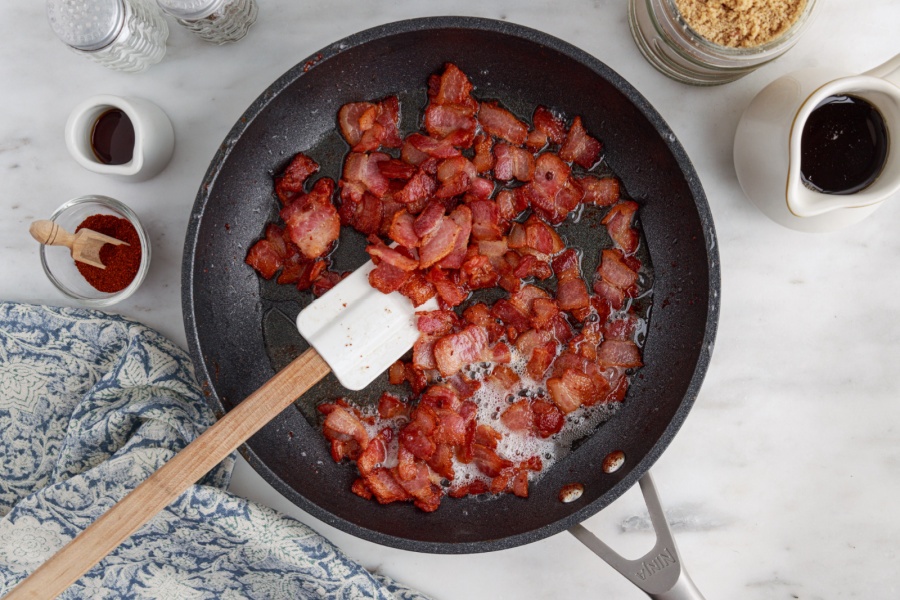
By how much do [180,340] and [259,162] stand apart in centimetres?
39

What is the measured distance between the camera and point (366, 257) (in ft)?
4.39

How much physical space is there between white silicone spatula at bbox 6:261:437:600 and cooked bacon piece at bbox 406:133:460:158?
0.25 meters

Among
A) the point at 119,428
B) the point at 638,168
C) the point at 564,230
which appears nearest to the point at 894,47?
the point at 638,168

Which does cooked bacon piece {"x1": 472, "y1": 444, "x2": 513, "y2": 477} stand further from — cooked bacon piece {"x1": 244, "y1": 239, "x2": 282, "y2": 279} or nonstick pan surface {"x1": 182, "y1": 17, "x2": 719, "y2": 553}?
cooked bacon piece {"x1": 244, "y1": 239, "x2": 282, "y2": 279}

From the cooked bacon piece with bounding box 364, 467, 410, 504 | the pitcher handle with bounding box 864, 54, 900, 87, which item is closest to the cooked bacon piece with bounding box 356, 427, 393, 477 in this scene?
the cooked bacon piece with bounding box 364, 467, 410, 504

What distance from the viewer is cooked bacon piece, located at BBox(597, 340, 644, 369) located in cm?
133

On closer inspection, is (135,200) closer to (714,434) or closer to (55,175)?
(55,175)

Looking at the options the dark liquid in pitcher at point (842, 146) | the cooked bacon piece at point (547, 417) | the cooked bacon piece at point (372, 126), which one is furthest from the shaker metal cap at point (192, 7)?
the dark liquid in pitcher at point (842, 146)

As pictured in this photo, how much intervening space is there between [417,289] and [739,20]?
2.31ft

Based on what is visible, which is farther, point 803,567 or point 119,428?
point 803,567

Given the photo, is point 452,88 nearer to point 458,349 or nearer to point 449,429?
point 458,349

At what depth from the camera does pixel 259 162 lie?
1.31 meters

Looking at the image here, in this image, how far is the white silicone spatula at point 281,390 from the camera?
100 centimetres

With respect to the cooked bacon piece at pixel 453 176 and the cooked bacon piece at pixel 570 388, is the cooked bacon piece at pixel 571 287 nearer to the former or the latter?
the cooked bacon piece at pixel 570 388
